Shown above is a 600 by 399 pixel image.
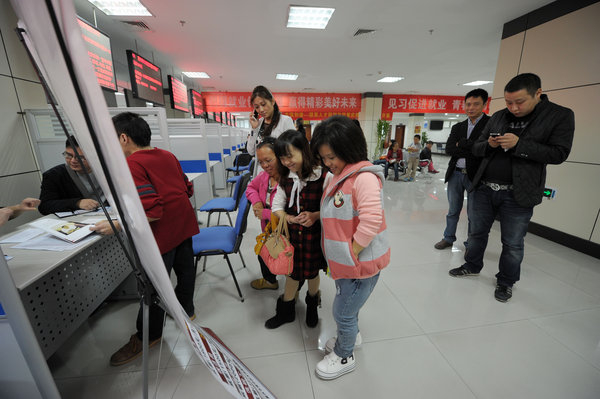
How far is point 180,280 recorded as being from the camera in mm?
1501

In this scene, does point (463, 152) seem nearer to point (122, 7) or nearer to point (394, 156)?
point (122, 7)

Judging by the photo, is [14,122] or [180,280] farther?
[14,122]

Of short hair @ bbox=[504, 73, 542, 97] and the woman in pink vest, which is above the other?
short hair @ bbox=[504, 73, 542, 97]

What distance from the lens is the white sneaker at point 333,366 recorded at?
1.25 meters

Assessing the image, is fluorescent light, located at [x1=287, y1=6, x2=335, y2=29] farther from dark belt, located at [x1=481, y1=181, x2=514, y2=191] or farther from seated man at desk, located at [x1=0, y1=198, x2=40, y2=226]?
seated man at desk, located at [x1=0, y1=198, x2=40, y2=226]

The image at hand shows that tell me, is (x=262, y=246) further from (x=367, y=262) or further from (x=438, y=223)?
(x=438, y=223)

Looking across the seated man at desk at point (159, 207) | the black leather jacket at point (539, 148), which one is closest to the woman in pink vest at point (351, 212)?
the seated man at desk at point (159, 207)

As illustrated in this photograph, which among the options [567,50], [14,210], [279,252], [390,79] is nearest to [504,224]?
[279,252]

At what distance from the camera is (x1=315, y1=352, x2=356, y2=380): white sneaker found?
1247mm

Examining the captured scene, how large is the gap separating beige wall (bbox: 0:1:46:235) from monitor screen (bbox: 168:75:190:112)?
366 centimetres

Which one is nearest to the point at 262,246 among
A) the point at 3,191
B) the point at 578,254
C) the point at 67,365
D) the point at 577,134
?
the point at 67,365

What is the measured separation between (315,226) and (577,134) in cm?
328

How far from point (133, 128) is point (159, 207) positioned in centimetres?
39

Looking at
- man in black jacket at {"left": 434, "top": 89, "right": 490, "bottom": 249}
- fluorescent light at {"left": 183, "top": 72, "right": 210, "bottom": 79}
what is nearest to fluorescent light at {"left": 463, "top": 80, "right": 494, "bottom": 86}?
man in black jacket at {"left": 434, "top": 89, "right": 490, "bottom": 249}
